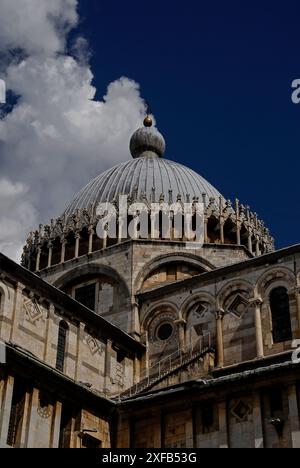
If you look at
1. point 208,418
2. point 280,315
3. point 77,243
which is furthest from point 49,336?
point 77,243

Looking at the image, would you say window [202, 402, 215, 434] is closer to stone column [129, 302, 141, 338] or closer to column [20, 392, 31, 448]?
column [20, 392, 31, 448]

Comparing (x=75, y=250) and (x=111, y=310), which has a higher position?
(x=75, y=250)

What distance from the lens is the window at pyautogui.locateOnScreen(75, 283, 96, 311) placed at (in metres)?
35.7

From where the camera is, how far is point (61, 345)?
2947cm

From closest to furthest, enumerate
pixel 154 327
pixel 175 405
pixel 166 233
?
pixel 175 405 < pixel 154 327 < pixel 166 233

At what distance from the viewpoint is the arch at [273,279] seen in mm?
30359

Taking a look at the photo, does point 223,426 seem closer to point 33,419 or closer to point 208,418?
point 208,418

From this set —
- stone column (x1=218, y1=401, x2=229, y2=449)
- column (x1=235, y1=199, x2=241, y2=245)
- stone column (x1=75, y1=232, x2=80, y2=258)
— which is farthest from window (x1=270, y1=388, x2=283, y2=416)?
stone column (x1=75, y1=232, x2=80, y2=258)

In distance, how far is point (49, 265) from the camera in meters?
38.5

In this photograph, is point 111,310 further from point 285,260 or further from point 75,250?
point 285,260

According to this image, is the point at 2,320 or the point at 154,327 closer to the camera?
the point at 2,320

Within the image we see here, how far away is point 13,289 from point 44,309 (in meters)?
1.80

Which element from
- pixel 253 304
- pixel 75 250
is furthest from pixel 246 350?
pixel 75 250

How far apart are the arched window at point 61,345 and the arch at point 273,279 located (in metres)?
7.80
